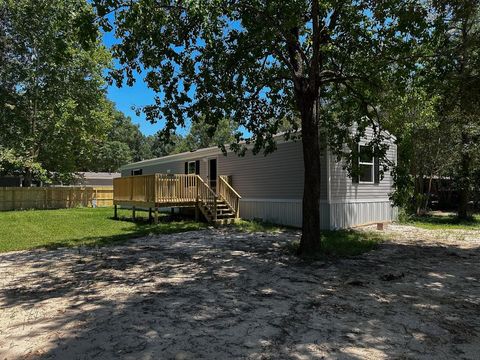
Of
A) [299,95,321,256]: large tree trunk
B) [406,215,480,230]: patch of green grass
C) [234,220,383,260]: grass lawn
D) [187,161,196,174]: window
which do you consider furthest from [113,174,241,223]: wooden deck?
[406,215,480,230]: patch of green grass

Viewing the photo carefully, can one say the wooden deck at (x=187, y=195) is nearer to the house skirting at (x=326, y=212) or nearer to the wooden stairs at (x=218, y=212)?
the wooden stairs at (x=218, y=212)

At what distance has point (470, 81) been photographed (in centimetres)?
730

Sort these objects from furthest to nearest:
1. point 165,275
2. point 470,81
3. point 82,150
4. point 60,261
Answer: point 82,150 < point 60,261 < point 470,81 < point 165,275

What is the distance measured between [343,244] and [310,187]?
6.65ft

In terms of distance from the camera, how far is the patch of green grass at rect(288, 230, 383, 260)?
833cm

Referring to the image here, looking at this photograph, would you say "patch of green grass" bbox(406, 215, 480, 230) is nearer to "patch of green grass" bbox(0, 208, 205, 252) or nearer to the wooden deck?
the wooden deck

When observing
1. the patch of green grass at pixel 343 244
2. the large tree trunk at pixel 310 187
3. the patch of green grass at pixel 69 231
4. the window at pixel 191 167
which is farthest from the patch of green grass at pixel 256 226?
the window at pixel 191 167

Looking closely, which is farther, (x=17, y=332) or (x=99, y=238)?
(x=99, y=238)

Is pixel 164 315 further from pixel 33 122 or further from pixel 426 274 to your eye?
pixel 33 122

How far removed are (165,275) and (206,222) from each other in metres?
8.11

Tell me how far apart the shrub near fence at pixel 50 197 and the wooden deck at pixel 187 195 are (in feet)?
39.7

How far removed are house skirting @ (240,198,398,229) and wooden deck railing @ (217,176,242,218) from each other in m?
0.48

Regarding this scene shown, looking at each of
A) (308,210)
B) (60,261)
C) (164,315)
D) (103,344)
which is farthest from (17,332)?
(308,210)

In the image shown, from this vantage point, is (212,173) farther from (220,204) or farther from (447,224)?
(447,224)
